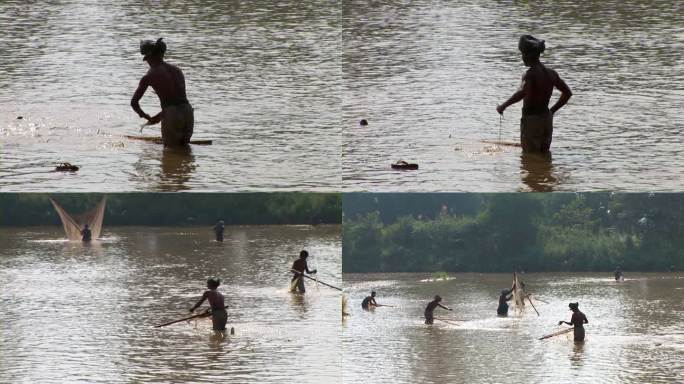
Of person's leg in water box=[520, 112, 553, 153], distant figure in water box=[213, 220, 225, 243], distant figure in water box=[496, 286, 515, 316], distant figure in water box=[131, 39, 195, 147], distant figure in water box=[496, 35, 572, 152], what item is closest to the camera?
distant figure in water box=[496, 35, 572, 152]

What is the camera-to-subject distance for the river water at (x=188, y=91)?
13586 mm

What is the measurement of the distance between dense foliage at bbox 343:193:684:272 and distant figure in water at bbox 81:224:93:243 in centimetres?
907

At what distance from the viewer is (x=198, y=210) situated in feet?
106

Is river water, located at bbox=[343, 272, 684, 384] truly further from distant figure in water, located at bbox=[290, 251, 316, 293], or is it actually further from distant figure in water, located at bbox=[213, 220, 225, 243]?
distant figure in water, located at bbox=[213, 220, 225, 243]

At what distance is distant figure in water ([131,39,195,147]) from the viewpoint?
13.8 meters

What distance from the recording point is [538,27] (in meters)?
21.8

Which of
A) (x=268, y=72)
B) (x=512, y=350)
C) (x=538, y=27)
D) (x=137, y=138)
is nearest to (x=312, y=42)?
(x=268, y=72)

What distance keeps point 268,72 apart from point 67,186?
575cm

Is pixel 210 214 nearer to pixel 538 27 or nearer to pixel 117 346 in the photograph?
pixel 538 27

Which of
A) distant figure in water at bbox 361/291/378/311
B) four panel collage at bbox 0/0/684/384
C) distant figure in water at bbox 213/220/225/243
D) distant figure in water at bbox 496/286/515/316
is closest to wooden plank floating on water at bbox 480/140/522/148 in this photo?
four panel collage at bbox 0/0/684/384

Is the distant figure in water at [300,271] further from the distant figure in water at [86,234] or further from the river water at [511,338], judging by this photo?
the distant figure in water at [86,234]

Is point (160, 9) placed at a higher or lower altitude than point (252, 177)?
higher

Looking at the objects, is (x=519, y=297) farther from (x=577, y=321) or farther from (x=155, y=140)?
(x=155, y=140)

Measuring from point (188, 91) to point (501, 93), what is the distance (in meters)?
3.45
